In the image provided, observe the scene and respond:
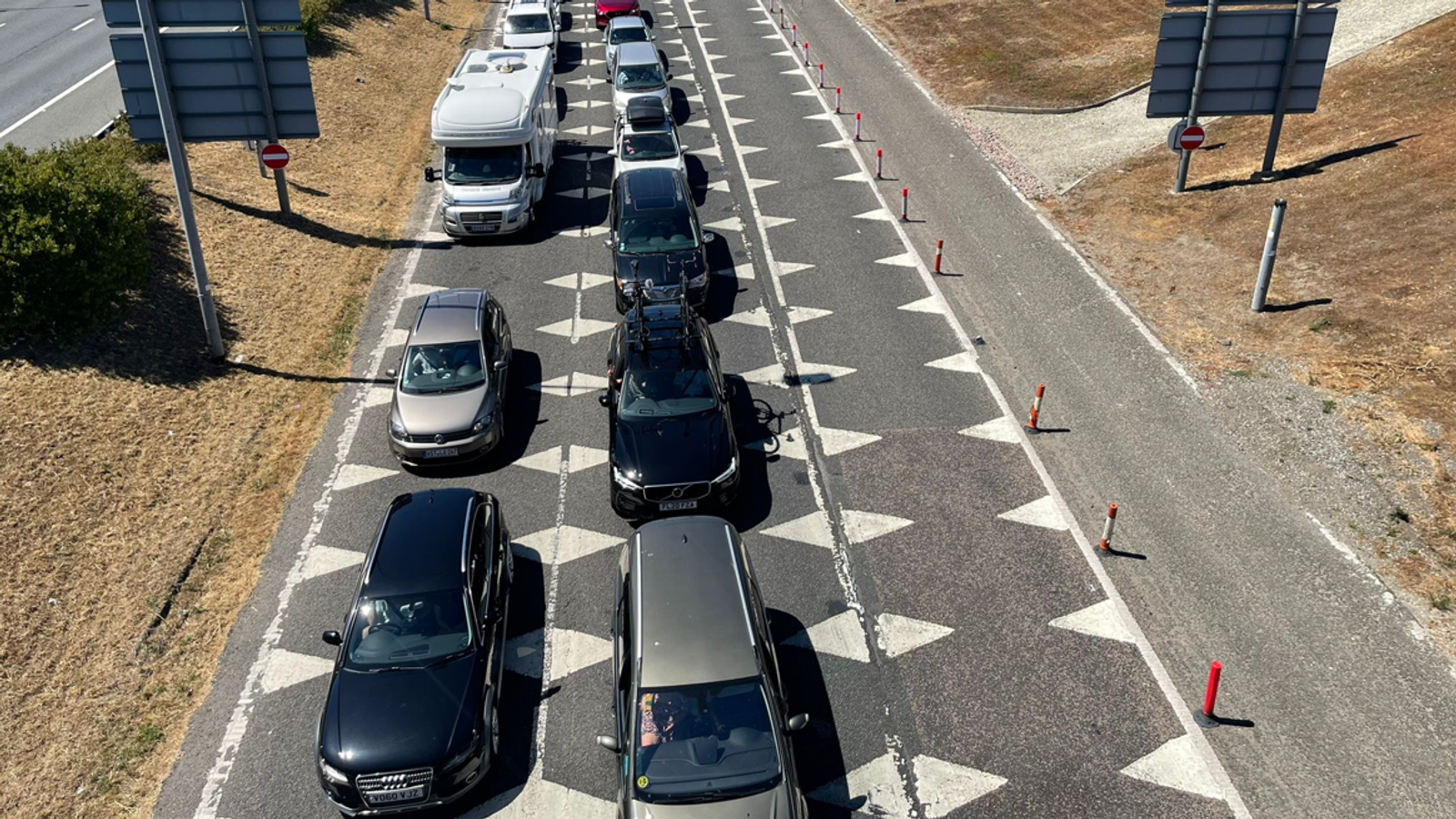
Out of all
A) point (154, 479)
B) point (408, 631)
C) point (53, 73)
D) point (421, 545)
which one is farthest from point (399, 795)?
point (53, 73)

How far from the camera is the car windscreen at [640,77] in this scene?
32.2 metres

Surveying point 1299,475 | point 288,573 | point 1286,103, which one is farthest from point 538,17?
point 1299,475

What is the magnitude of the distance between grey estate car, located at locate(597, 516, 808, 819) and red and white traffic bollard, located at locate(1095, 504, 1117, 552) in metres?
5.13

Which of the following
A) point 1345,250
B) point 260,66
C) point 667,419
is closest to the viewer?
point 667,419

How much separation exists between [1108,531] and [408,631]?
368 inches

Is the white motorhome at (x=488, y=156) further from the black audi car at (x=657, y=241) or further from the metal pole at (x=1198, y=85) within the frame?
the metal pole at (x=1198, y=85)

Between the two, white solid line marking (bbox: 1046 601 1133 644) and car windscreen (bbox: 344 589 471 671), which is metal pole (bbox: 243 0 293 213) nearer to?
car windscreen (bbox: 344 589 471 671)

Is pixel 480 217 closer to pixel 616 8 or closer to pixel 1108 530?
pixel 1108 530

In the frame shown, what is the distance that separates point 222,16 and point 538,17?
808 inches

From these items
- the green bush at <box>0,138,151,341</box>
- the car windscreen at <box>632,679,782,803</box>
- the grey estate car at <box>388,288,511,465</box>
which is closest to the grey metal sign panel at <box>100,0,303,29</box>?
the green bush at <box>0,138,151,341</box>

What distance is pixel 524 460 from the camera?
1709 cm

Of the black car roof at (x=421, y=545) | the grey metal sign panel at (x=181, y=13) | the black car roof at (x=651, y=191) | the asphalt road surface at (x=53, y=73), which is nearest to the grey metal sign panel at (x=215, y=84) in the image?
the grey metal sign panel at (x=181, y=13)

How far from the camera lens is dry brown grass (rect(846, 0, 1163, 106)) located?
3231 cm

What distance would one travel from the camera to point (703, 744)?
34.6 ft
